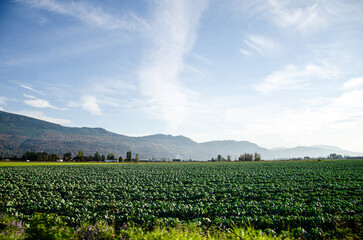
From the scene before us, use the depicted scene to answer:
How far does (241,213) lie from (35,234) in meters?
11.5

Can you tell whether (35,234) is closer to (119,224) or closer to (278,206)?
(119,224)

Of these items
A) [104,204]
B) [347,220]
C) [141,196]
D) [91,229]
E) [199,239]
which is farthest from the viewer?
[141,196]

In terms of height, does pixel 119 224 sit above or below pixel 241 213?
below

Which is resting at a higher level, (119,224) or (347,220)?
(347,220)

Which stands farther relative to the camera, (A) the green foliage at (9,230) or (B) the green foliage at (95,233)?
(B) the green foliage at (95,233)

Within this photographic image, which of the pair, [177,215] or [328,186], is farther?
[328,186]

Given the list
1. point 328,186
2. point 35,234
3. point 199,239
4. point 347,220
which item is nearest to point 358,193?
point 328,186

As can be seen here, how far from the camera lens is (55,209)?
15.8 m

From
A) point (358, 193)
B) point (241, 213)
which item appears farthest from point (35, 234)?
point (358, 193)

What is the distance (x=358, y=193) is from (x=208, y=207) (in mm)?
15858

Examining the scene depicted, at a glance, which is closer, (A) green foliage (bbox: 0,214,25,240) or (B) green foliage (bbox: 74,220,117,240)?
(A) green foliage (bbox: 0,214,25,240)

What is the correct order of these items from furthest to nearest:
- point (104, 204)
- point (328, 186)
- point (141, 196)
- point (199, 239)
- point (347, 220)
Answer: point (328, 186) → point (141, 196) → point (104, 204) → point (347, 220) → point (199, 239)

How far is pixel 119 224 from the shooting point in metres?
12.9

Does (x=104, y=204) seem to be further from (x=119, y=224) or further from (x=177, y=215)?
(x=177, y=215)
